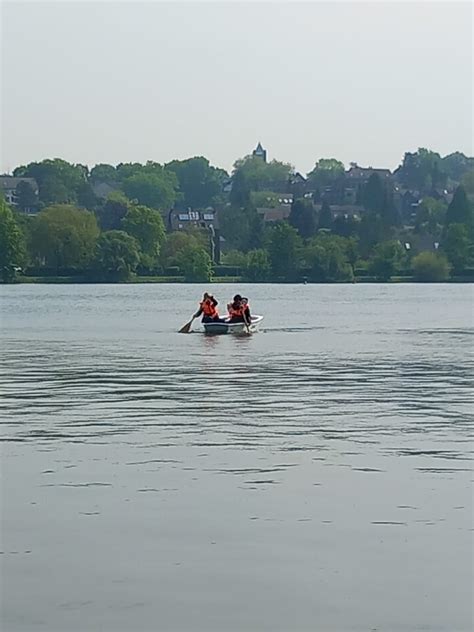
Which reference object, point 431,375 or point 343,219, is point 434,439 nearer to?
point 431,375

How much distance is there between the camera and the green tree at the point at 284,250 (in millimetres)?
161625

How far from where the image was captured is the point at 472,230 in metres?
180

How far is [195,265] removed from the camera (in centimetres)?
16000

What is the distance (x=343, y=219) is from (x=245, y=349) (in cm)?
14673

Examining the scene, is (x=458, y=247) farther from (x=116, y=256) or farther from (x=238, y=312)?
(x=238, y=312)

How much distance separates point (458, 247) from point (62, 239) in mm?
46004

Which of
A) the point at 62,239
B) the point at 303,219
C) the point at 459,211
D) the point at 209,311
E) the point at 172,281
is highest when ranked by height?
the point at 459,211

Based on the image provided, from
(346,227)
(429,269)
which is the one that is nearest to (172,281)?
(429,269)

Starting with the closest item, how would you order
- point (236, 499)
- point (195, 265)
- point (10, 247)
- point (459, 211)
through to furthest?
point (236, 499)
point (10, 247)
point (195, 265)
point (459, 211)

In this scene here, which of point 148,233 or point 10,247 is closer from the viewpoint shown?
point 10,247

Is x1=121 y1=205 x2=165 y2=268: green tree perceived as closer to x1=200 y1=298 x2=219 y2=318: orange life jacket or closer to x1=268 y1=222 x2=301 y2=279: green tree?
x1=268 y1=222 x2=301 y2=279: green tree

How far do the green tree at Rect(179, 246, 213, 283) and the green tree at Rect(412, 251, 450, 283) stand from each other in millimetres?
23963

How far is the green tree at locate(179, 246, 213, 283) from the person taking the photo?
15925 centimetres

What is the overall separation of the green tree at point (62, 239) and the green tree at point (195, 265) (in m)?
10.2
